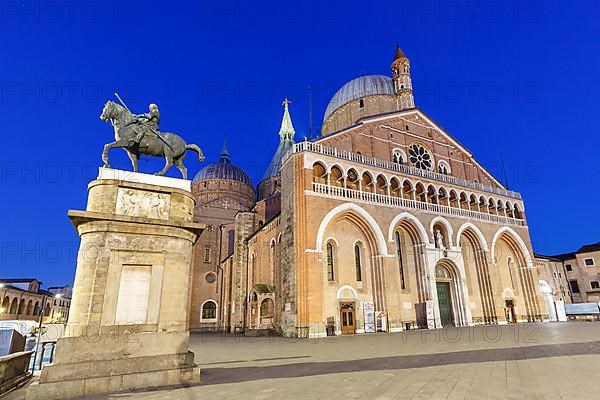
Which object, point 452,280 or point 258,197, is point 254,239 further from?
point 258,197

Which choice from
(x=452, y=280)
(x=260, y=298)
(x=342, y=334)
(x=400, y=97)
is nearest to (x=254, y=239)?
(x=260, y=298)

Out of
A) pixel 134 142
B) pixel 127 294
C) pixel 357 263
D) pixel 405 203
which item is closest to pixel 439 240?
pixel 405 203

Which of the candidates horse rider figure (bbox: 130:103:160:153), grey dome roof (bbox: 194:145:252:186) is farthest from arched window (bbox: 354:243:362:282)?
grey dome roof (bbox: 194:145:252:186)

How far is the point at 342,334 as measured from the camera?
18.9 m

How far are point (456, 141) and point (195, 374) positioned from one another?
103 ft

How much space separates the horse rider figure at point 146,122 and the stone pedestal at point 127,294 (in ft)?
3.22

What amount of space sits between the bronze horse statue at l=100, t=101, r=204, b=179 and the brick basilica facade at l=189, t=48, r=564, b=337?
12.3m

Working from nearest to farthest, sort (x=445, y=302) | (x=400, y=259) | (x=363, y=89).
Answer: (x=400, y=259) < (x=445, y=302) < (x=363, y=89)

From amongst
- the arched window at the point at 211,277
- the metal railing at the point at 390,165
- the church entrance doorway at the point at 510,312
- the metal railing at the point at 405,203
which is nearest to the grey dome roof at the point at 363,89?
the metal railing at the point at 390,165

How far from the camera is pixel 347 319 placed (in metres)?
19.7

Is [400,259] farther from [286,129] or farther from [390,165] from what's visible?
[286,129]

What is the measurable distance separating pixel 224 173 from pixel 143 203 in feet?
133

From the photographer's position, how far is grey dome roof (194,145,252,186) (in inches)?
1813

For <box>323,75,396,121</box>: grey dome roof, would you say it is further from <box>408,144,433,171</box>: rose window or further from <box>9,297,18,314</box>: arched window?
<box>9,297,18,314</box>: arched window
